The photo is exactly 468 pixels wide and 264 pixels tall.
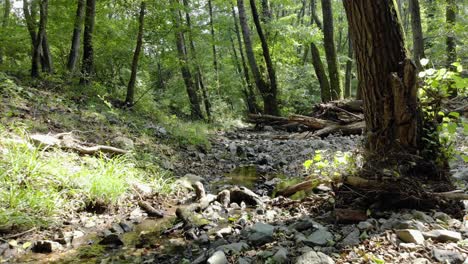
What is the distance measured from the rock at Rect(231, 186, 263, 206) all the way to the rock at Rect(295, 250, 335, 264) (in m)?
1.97

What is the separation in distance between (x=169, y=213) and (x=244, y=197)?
39.5 inches

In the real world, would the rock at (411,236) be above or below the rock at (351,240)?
above

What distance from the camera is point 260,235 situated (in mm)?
3025

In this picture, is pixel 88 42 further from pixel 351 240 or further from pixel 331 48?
pixel 351 240

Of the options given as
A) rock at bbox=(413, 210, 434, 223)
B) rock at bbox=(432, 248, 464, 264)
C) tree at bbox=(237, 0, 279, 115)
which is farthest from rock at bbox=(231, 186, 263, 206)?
tree at bbox=(237, 0, 279, 115)

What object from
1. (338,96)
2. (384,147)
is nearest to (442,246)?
(384,147)

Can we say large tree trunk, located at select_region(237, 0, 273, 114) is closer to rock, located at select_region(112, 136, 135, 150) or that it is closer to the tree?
the tree

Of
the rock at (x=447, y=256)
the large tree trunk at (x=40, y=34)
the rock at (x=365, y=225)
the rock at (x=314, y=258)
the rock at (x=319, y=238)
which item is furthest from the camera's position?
the large tree trunk at (x=40, y=34)

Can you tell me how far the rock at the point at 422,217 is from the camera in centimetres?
277

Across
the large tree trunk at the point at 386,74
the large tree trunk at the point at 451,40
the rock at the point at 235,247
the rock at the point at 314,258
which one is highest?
the large tree trunk at the point at 451,40

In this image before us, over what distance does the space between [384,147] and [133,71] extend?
7584mm

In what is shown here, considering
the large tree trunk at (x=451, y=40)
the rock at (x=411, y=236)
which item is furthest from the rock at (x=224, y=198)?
the large tree trunk at (x=451, y=40)

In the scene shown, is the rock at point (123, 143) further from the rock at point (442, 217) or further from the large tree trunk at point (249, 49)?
the large tree trunk at point (249, 49)

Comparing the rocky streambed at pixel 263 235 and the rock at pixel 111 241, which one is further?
the rock at pixel 111 241
